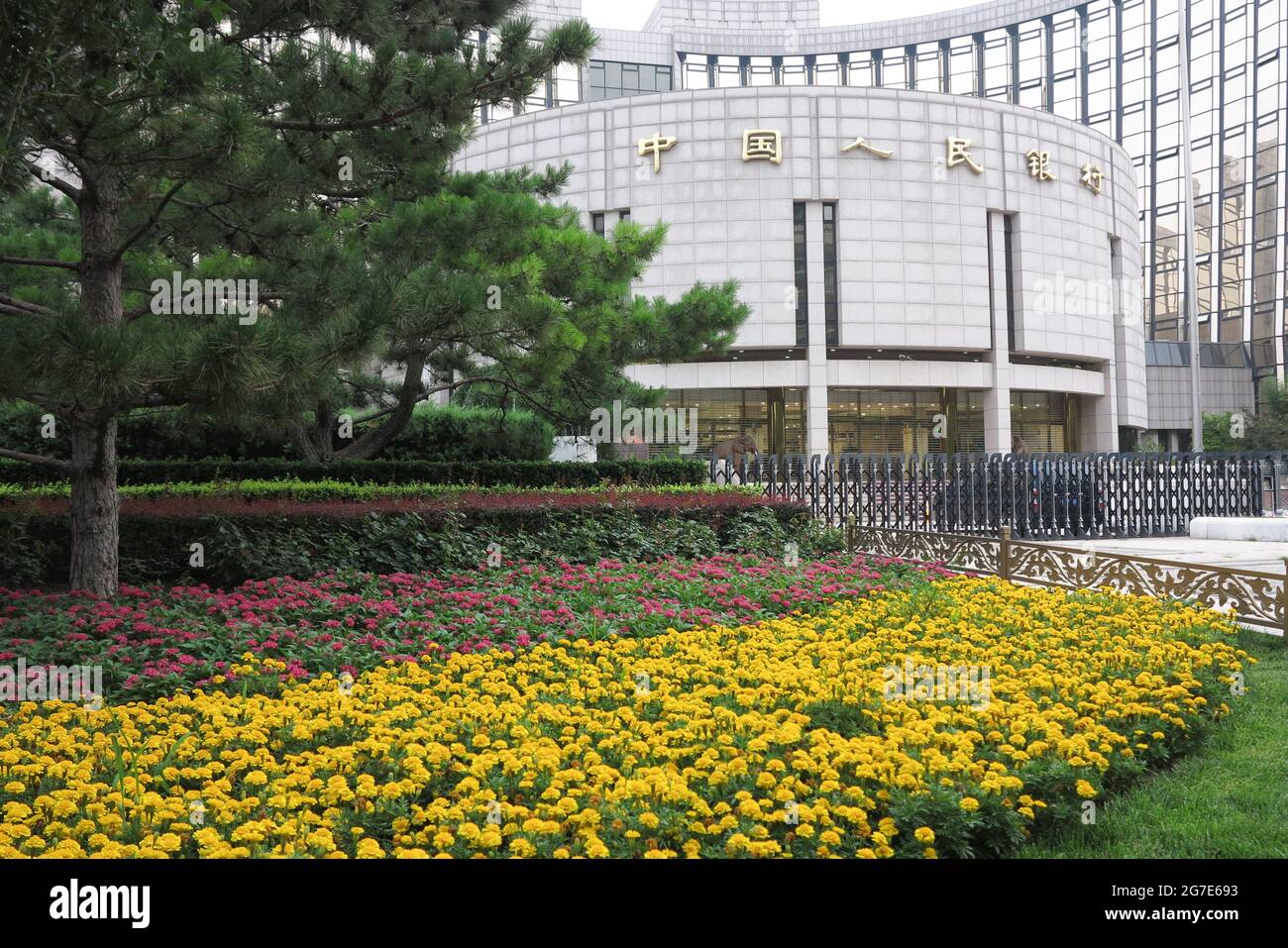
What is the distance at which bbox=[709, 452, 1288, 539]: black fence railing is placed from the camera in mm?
14156

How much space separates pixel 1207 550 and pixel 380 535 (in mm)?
10807

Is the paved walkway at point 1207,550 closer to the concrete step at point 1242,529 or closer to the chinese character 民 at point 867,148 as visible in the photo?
the concrete step at point 1242,529

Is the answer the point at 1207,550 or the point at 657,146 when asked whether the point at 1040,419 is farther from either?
the point at 1207,550

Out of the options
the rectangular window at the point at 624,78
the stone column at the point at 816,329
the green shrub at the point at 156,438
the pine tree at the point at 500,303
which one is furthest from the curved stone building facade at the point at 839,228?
the green shrub at the point at 156,438

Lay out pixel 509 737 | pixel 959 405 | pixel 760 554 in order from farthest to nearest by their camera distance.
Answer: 1. pixel 959 405
2. pixel 760 554
3. pixel 509 737

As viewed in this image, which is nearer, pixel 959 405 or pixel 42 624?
pixel 42 624

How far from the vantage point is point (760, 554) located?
10.1 m

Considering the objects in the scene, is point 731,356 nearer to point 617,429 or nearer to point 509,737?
point 617,429

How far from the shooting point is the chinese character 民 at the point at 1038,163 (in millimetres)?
30625

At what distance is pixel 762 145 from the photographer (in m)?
29.0

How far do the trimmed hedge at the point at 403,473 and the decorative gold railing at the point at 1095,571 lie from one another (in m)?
3.20
